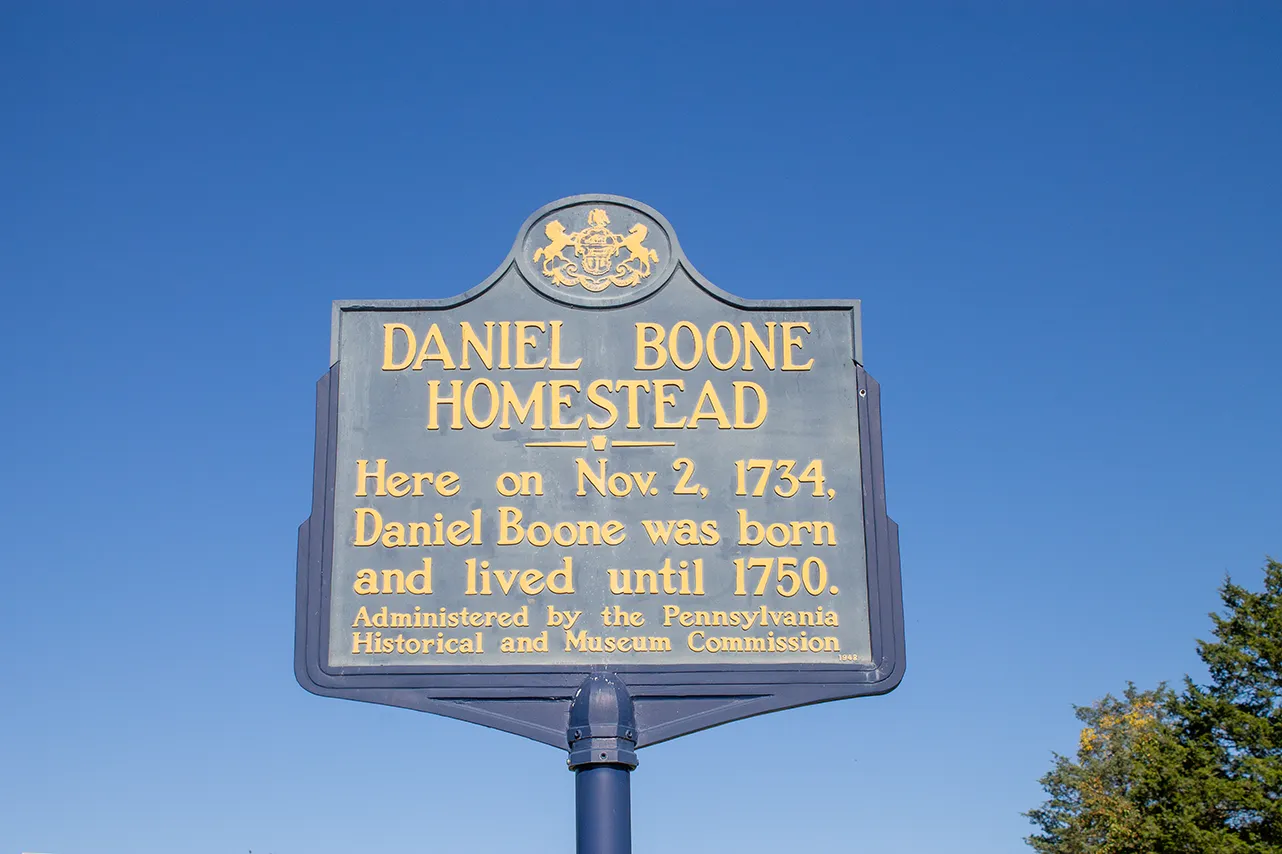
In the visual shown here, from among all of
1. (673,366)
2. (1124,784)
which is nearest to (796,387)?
(673,366)

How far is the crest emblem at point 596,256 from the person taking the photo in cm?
978

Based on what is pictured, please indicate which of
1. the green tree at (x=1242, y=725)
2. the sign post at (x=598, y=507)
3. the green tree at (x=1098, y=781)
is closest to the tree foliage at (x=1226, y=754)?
the green tree at (x=1242, y=725)

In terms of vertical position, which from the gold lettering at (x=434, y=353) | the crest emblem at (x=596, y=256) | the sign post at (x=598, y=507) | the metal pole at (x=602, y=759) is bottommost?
the metal pole at (x=602, y=759)

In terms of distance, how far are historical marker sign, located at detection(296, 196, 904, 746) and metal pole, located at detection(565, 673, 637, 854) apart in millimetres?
136

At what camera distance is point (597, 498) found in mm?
9273

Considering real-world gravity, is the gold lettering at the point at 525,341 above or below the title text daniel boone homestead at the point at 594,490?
above

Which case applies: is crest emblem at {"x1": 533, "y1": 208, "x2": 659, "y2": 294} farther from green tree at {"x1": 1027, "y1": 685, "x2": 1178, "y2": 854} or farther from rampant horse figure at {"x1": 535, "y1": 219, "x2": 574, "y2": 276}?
green tree at {"x1": 1027, "y1": 685, "x2": 1178, "y2": 854}

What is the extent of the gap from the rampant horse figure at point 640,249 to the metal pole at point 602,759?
2.78 meters

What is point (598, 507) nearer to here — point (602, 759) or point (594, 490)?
point (594, 490)

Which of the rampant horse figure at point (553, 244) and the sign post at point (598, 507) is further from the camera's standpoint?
the rampant horse figure at point (553, 244)

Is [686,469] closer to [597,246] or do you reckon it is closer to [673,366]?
[673,366]

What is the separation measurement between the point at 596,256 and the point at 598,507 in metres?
1.78

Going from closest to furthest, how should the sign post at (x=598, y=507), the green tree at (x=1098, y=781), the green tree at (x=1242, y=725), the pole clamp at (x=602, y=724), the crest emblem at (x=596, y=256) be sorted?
1. the pole clamp at (x=602, y=724)
2. the sign post at (x=598, y=507)
3. the crest emblem at (x=596, y=256)
4. the green tree at (x=1242, y=725)
5. the green tree at (x=1098, y=781)

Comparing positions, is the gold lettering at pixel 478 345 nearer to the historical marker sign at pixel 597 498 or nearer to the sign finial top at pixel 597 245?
the historical marker sign at pixel 597 498
